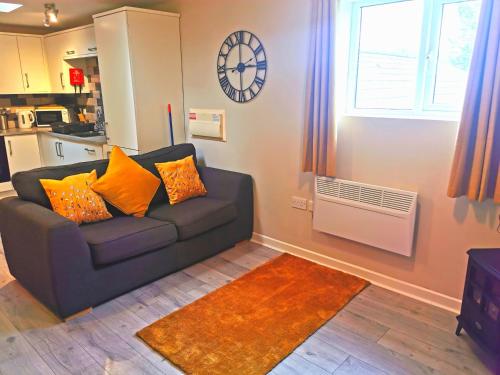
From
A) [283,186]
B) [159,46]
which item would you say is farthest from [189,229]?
[159,46]

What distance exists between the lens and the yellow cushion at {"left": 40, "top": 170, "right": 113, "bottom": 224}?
265 cm

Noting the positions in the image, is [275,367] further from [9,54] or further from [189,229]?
[9,54]

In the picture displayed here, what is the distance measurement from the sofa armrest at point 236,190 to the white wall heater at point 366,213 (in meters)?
0.69

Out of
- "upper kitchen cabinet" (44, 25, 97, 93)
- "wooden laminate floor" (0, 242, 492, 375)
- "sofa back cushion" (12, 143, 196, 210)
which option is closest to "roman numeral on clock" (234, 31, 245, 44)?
"sofa back cushion" (12, 143, 196, 210)

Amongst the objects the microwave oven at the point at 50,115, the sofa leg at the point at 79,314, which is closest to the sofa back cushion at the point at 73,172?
Result: the sofa leg at the point at 79,314

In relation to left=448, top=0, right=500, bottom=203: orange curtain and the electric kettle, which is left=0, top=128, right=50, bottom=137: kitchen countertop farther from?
left=448, top=0, right=500, bottom=203: orange curtain

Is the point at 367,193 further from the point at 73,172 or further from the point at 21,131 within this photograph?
the point at 21,131

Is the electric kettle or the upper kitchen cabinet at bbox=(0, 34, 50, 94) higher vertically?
the upper kitchen cabinet at bbox=(0, 34, 50, 94)

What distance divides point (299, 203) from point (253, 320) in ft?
3.79

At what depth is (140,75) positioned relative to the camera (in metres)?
3.60

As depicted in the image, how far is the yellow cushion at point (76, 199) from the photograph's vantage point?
2.65 metres

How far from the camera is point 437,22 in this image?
236 centimetres

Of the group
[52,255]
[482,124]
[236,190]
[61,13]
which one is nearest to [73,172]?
[52,255]

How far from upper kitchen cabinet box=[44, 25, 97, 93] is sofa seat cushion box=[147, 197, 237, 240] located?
2.21 meters
